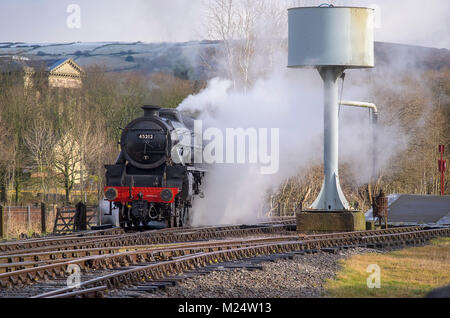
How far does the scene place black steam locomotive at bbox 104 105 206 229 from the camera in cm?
2309

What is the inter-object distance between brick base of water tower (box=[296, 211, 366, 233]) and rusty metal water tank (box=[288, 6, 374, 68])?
15.0 ft

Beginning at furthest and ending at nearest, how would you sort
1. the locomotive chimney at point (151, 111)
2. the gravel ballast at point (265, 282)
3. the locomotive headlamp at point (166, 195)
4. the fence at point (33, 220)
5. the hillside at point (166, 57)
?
the hillside at point (166, 57) → the fence at point (33, 220) → the locomotive chimney at point (151, 111) → the locomotive headlamp at point (166, 195) → the gravel ballast at point (265, 282)

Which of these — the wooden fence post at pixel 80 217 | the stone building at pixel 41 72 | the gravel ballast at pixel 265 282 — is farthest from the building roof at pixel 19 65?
the gravel ballast at pixel 265 282

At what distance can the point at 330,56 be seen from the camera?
23016mm

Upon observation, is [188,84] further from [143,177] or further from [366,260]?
[366,260]

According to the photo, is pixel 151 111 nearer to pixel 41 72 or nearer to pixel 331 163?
pixel 331 163

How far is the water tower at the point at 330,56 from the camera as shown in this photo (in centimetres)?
2289

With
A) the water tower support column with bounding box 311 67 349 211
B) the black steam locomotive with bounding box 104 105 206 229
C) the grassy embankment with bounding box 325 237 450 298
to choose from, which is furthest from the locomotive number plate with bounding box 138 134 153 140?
the grassy embankment with bounding box 325 237 450 298

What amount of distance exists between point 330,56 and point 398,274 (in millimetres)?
10512

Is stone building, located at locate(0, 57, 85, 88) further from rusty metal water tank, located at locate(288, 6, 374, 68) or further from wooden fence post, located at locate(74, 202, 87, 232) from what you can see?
rusty metal water tank, located at locate(288, 6, 374, 68)

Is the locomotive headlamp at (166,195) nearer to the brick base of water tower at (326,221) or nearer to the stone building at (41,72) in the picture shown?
the brick base of water tower at (326,221)

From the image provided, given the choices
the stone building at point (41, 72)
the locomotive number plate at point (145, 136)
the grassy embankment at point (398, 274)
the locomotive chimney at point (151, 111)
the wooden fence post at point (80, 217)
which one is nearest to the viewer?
the grassy embankment at point (398, 274)
